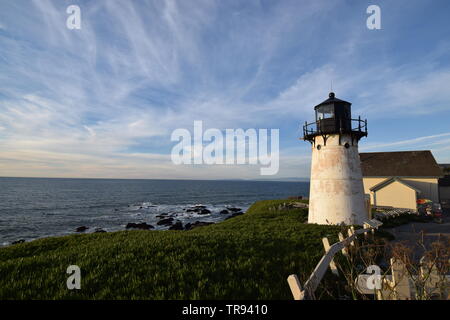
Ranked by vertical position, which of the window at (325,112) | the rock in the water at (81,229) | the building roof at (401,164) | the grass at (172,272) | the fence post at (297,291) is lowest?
the rock in the water at (81,229)

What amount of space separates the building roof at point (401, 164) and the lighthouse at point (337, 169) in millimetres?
20266

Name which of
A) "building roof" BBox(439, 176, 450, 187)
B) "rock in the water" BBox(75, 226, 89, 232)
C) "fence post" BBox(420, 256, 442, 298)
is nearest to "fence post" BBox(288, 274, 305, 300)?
"fence post" BBox(420, 256, 442, 298)

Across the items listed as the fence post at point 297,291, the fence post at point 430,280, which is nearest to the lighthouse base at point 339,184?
the fence post at point 430,280

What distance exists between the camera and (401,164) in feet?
99.0

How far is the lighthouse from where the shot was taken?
13.9m

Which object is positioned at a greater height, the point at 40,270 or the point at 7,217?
the point at 40,270

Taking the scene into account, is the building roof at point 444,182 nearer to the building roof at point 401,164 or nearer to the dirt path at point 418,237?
the building roof at point 401,164

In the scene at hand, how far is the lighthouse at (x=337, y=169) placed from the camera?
1391 cm

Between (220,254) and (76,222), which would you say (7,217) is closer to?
(76,222)

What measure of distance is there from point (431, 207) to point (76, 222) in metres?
50.0

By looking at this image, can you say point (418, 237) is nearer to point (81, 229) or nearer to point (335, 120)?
point (335, 120)

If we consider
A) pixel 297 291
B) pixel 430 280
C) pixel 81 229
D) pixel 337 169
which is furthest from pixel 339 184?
pixel 81 229
